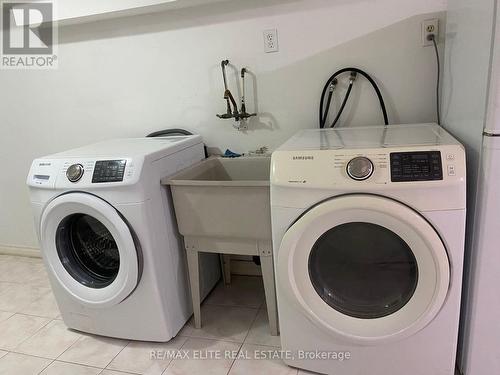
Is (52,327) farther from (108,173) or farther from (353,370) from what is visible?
(353,370)

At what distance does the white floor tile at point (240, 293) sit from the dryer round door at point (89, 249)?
571 millimetres

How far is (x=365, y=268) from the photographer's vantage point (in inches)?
49.9

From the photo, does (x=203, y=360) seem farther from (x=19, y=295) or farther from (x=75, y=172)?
(x=19, y=295)

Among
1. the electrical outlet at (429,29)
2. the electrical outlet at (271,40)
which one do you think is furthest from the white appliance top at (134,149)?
the electrical outlet at (429,29)

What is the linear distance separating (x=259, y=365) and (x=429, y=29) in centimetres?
161

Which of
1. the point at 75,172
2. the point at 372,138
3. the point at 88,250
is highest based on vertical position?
the point at 372,138

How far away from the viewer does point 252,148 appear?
6.49 feet

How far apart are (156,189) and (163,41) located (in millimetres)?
948

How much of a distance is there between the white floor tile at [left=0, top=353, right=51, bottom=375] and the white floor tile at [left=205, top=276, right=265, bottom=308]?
31.3 inches

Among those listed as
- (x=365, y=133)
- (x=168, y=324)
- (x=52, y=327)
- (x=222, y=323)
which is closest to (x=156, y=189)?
(x=168, y=324)

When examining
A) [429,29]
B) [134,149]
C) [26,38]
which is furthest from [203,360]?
[26,38]

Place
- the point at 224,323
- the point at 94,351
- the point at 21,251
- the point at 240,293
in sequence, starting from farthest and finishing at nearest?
the point at 21,251
the point at 240,293
the point at 224,323
the point at 94,351

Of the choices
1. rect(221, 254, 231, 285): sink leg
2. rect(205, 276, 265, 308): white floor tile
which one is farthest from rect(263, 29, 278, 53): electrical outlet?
rect(205, 276, 265, 308): white floor tile

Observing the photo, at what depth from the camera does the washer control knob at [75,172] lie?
146 cm
